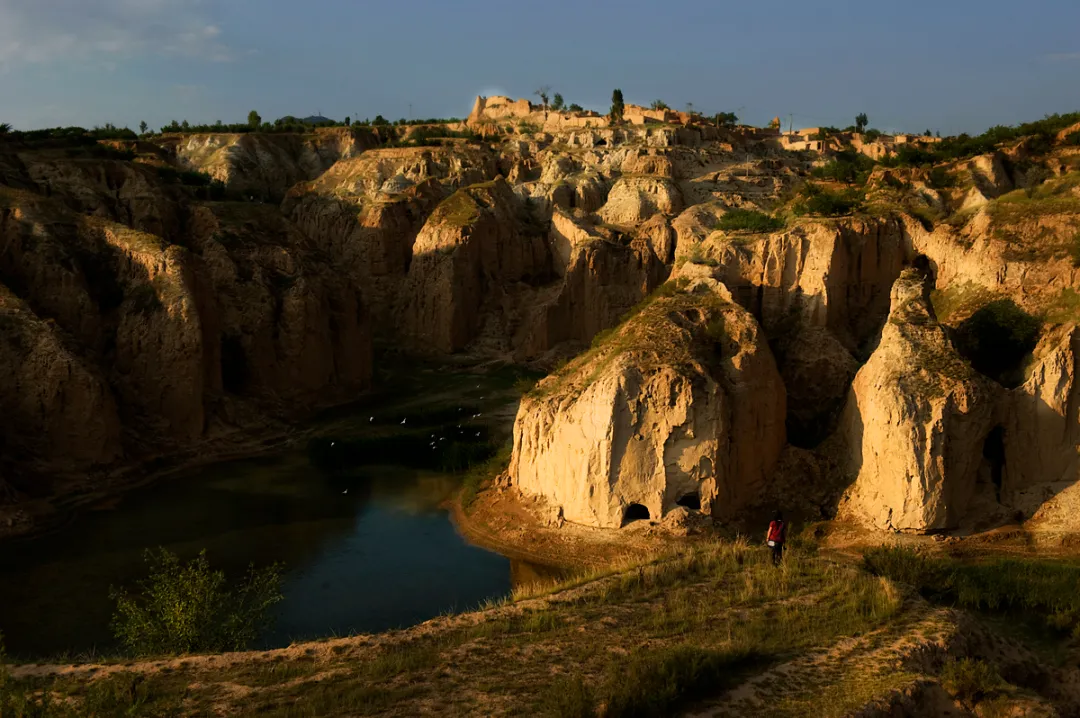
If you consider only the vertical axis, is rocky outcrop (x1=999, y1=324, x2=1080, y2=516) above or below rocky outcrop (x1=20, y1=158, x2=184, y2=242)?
below

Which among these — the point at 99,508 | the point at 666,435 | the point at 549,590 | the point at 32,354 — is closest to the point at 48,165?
the point at 32,354

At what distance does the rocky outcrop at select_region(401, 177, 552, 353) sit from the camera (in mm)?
52062

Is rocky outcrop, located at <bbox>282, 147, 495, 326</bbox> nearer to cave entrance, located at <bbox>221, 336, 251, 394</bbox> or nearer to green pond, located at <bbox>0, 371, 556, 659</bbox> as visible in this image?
cave entrance, located at <bbox>221, 336, 251, 394</bbox>

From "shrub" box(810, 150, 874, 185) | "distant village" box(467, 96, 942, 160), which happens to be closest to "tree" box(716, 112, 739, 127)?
"distant village" box(467, 96, 942, 160)

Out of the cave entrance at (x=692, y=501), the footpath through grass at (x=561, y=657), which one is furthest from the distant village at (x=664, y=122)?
the footpath through grass at (x=561, y=657)

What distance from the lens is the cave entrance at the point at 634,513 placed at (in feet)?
76.7

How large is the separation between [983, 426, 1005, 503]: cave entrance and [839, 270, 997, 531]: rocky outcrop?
1.56ft

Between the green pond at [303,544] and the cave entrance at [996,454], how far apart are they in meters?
11.2

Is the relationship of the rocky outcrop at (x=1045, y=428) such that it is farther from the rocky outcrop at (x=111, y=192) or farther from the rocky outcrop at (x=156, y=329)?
the rocky outcrop at (x=111, y=192)

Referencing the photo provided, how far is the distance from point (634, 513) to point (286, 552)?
877 cm

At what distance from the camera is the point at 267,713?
12094 millimetres

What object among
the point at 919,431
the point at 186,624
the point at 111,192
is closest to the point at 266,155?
the point at 111,192

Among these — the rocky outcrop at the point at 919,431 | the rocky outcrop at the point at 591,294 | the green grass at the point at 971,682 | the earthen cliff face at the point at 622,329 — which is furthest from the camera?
the rocky outcrop at the point at 591,294

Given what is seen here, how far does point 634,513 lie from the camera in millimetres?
23875
